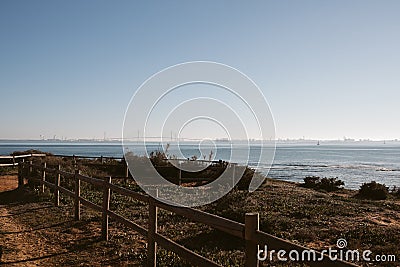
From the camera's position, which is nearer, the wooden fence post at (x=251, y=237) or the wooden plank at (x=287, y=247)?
the wooden plank at (x=287, y=247)

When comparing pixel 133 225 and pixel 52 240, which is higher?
pixel 133 225

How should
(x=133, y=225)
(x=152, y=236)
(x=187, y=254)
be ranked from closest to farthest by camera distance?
(x=187, y=254) → (x=152, y=236) → (x=133, y=225)

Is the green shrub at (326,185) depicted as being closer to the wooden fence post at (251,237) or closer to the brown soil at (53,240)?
the brown soil at (53,240)

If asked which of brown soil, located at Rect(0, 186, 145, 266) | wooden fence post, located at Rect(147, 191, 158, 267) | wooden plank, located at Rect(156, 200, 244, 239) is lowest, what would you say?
brown soil, located at Rect(0, 186, 145, 266)

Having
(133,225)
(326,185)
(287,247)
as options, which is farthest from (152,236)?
(326,185)

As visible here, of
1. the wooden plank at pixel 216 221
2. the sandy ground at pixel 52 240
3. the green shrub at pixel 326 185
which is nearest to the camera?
the wooden plank at pixel 216 221

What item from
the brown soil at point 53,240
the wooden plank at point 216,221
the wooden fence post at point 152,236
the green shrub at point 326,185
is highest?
the wooden plank at point 216,221

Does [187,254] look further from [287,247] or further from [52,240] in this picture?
[52,240]

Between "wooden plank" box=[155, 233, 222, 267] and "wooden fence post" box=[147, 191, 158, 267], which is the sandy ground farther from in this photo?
"wooden plank" box=[155, 233, 222, 267]

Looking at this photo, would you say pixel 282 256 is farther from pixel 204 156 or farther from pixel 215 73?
pixel 204 156

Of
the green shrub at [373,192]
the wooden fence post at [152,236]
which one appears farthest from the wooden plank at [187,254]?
the green shrub at [373,192]

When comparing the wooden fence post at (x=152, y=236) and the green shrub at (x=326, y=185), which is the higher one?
the wooden fence post at (x=152, y=236)

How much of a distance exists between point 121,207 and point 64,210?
195 centimetres

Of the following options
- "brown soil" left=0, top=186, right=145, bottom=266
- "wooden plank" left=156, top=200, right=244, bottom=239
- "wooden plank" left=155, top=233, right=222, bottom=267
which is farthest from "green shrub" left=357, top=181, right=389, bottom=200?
"wooden plank" left=156, top=200, right=244, bottom=239
